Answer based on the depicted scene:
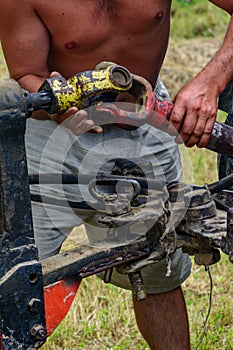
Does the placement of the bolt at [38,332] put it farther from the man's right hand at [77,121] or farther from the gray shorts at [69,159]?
the gray shorts at [69,159]

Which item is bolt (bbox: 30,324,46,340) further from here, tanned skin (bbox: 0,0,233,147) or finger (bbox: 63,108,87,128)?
tanned skin (bbox: 0,0,233,147)

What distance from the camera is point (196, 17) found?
7.64 metres

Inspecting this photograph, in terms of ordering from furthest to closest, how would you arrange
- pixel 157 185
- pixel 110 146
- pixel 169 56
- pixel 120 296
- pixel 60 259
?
pixel 169 56
pixel 120 296
pixel 110 146
pixel 157 185
pixel 60 259

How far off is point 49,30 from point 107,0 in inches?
8.4

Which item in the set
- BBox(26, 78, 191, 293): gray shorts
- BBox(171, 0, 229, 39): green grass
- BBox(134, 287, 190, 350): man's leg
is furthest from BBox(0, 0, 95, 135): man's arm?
BBox(171, 0, 229, 39): green grass

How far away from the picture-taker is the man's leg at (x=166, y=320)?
2.77 meters

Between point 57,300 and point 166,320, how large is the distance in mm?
1043

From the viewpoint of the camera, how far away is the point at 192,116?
6.88 feet

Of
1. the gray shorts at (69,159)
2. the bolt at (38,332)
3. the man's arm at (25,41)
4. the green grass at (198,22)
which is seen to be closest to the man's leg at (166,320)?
the gray shorts at (69,159)

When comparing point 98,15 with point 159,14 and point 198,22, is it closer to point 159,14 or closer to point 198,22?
point 159,14

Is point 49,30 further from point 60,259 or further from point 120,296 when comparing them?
point 120,296

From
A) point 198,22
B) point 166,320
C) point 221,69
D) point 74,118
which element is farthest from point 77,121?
point 198,22

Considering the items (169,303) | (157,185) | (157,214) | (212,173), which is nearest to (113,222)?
(157,214)

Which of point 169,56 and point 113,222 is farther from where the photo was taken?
point 169,56
